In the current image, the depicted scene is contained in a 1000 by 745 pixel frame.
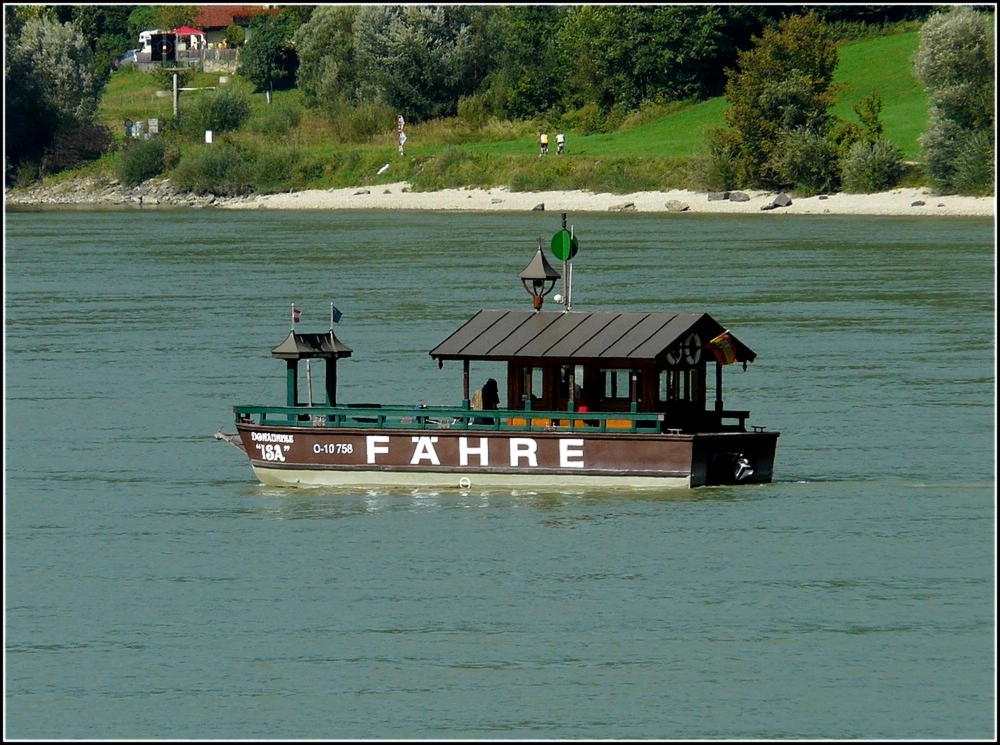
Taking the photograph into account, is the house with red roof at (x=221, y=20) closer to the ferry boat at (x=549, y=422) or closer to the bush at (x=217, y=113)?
the bush at (x=217, y=113)

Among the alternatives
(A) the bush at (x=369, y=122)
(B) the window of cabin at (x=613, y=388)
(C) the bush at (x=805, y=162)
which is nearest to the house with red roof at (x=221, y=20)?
(A) the bush at (x=369, y=122)

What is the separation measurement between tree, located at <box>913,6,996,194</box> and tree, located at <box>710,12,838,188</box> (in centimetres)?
582

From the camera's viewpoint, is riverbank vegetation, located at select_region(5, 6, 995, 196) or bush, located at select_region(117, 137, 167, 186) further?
bush, located at select_region(117, 137, 167, 186)

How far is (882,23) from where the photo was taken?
145875 millimetres

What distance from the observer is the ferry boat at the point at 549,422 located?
38.3 meters

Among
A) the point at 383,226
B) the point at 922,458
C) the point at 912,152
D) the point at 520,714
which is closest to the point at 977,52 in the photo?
the point at 912,152

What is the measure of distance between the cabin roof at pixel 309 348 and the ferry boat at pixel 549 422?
27 millimetres

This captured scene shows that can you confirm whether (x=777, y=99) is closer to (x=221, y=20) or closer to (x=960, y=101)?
(x=960, y=101)

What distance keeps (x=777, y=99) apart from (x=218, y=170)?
36.8m

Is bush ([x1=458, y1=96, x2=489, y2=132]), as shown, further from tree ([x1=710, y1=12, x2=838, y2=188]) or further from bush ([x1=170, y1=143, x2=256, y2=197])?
tree ([x1=710, y1=12, x2=838, y2=188])

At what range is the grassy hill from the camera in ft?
404

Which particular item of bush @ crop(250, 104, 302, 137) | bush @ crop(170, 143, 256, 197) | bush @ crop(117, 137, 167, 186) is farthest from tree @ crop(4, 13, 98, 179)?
bush @ crop(250, 104, 302, 137)

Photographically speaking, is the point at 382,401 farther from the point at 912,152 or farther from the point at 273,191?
the point at 273,191

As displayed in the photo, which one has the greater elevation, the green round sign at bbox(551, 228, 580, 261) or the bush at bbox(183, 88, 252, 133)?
the bush at bbox(183, 88, 252, 133)
